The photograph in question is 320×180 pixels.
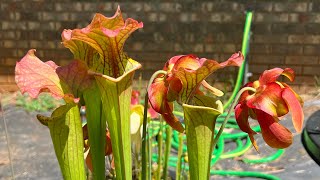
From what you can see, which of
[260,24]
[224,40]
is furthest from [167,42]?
[260,24]

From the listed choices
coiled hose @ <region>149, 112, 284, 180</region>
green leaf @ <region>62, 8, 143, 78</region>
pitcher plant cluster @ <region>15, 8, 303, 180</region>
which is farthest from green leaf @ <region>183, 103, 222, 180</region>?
coiled hose @ <region>149, 112, 284, 180</region>

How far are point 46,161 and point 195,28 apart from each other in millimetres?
1695

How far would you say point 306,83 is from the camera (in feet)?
13.1

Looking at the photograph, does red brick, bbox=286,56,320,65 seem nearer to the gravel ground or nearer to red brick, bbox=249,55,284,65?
red brick, bbox=249,55,284,65

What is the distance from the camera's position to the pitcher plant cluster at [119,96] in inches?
28.0

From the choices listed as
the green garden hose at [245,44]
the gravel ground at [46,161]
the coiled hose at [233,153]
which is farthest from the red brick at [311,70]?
the coiled hose at [233,153]

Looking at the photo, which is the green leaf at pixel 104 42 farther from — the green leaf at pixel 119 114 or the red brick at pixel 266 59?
the red brick at pixel 266 59

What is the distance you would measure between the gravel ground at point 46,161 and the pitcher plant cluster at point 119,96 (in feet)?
6.03

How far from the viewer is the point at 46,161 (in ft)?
9.40

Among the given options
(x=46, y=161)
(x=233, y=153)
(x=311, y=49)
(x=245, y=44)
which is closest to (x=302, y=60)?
(x=311, y=49)

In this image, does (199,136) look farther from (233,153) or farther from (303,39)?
(303,39)

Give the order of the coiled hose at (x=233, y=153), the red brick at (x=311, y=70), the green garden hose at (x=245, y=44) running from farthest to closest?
the red brick at (x=311, y=70)
the green garden hose at (x=245, y=44)
the coiled hose at (x=233, y=153)

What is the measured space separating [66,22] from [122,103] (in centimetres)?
342

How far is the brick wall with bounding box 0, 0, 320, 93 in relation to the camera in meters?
3.86
